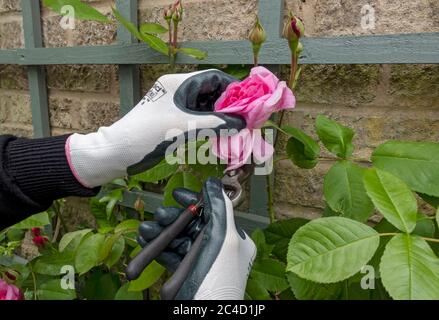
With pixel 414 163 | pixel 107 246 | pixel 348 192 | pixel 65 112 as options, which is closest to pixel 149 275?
pixel 107 246

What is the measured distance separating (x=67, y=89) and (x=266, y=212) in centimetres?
84

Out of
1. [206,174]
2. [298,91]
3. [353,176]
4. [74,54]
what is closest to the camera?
[353,176]

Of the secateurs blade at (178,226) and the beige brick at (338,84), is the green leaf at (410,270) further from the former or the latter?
the beige brick at (338,84)

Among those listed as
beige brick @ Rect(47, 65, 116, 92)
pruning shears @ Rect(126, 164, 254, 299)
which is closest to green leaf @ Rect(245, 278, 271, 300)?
pruning shears @ Rect(126, 164, 254, 299)

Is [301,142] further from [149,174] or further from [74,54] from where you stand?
[74,54]

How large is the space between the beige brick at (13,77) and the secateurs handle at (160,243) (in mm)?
1155

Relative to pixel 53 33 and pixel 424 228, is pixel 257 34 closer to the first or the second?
pixel 424 228

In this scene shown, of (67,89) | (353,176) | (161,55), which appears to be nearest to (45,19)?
(67,89)

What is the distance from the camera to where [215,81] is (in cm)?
68

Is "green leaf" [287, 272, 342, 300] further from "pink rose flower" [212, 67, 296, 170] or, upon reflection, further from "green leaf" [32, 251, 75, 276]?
"green leaf" [32, 251, 75, 276]

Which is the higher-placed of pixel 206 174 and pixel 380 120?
pixel 380 120

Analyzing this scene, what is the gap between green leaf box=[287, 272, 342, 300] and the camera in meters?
0.63

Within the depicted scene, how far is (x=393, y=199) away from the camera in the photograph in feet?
1.71

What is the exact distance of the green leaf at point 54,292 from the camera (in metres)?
0.95
